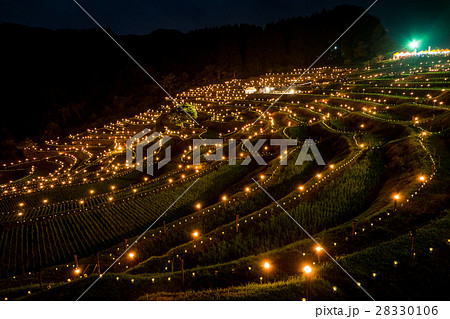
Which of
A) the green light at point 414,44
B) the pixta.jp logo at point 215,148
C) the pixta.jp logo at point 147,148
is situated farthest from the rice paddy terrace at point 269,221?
the green light at point 414,44

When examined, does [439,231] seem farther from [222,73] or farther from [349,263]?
[222,73]

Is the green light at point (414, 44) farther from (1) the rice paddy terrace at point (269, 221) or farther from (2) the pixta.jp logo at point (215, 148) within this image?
(2) the pixta.jp logo at point (215, 148)

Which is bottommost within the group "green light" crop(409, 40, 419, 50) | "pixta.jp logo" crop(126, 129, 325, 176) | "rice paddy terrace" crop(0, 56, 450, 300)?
"rice paddy terrace" crop(0, 56, 450, 300)

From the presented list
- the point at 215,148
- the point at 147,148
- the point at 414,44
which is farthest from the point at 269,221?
the point at 414,44

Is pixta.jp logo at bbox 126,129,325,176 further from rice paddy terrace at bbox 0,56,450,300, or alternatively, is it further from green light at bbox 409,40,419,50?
green light at bbox 409,40,419,50

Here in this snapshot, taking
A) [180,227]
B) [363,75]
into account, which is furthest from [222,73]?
[180,227]

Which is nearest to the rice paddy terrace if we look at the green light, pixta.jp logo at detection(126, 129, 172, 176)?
pixta.jp logo at detection(126, 129, 172, 176)

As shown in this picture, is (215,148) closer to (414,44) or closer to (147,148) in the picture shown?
(147,148)
